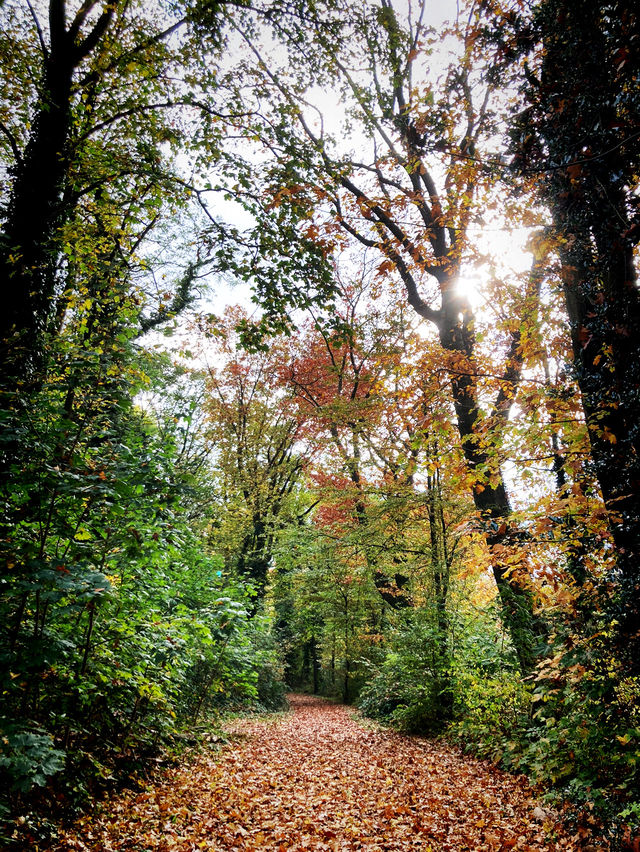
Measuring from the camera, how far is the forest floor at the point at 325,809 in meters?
3.59

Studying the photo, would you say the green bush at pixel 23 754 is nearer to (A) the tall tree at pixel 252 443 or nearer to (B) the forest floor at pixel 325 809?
(B) the forest floor at pixel 325 809

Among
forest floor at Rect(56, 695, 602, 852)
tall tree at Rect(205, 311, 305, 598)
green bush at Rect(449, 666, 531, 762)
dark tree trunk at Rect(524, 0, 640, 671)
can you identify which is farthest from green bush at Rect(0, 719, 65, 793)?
tall tree at Rect(205, 311, 305, 598)

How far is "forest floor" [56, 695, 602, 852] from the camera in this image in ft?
11.8

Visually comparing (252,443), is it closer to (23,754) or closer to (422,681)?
(422,681)

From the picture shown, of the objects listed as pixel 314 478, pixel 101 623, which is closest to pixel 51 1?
pixel 101 623

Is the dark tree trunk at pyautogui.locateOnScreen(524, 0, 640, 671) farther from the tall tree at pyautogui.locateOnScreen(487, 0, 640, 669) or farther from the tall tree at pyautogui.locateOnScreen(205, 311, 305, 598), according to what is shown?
the tall tree at pyautogui.locateOnScreen(205, 311, 305, 598)

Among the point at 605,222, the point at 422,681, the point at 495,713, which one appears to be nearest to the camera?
the point at 605,222

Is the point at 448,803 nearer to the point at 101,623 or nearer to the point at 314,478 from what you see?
the point at 101,623

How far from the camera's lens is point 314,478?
19453mm

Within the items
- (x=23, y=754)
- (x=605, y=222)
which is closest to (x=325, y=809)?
(x=23, y=754)

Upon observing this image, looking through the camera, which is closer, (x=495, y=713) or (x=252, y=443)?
(x=495, y=713)

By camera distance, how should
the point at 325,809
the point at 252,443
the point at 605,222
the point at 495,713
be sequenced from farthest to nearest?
1. the point at 252,443
2. the point at 495,713
3. the point at 325,809
4. the point at 605,222

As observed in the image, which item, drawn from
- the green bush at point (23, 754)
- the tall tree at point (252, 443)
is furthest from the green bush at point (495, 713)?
the tall tree at point (252, 443)

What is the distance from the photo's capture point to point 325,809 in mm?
4449
